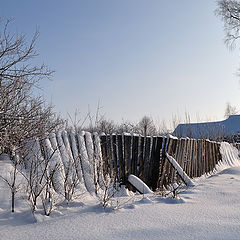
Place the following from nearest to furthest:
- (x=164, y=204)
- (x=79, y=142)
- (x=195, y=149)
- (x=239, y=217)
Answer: (x=239, y=217) → (x=164, y=204) → (x=79, y=142) → (x=195, y=149)

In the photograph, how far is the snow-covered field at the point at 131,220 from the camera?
1786 mm

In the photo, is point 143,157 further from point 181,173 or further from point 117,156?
point 181,173

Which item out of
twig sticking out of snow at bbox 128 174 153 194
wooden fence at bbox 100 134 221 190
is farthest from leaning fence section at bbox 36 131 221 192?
twig sticking out of snow at bbox 128 174 153 194

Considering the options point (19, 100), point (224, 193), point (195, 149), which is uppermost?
point (19, 100)

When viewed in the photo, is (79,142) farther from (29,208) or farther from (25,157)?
(29,208)

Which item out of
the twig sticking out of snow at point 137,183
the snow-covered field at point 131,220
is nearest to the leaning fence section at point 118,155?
the twig sticking out of snow at point 137,183

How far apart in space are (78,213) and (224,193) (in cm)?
193

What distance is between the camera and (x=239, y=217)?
84.1 inches

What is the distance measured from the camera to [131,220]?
81.7 inches

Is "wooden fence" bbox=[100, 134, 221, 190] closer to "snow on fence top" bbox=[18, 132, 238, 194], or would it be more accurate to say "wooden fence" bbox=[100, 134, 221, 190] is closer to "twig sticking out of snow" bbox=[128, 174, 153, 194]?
"snow on fence top" bbox=[18, 132, 238, 194]

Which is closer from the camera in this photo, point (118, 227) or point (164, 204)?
point (118, 227)

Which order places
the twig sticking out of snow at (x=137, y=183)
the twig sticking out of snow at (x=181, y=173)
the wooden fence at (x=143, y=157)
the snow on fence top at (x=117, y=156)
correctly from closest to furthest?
the snow on fence top at (x=117, y=156) < the twig sticking out of snow at (x=137, y=183) < the wooden fence at (x=143, y=157) < the twig sticking out of snow at (x=181, y=173)

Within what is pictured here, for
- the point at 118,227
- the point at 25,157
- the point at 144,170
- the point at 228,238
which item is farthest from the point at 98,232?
the point at 144,170

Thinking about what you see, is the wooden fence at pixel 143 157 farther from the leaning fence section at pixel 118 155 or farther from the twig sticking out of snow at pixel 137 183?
the twig sticking out of snow at pixel 137 183
